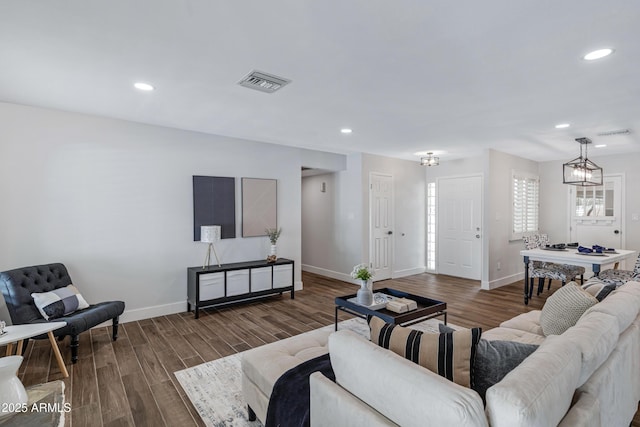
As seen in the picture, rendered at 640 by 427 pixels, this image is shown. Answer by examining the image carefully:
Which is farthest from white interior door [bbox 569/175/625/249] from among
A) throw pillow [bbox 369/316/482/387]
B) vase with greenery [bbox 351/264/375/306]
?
throw pillow [bbox 369/316/482/387]

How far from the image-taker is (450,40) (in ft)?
6.72

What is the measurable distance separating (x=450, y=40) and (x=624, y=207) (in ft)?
20.8

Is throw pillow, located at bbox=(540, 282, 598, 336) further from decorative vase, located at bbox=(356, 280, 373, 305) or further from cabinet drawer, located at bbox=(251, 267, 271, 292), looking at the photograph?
cabinet drawer, located at bbox=(251, 267, 271, 292)

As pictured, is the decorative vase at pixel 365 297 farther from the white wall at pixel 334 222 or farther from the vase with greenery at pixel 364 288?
the white wall at pixel 334 222

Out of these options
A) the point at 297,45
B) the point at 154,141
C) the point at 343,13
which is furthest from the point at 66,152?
the point at 343,13

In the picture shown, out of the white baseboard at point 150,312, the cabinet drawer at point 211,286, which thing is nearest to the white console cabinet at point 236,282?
the cabinet drawer at point 211,286

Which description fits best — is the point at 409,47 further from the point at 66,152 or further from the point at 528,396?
the point at 66,152

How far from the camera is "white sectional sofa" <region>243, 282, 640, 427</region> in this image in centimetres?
102

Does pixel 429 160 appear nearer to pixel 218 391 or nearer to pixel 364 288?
pixel 364 288

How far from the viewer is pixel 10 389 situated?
5.41 ft

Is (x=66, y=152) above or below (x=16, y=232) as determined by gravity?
above

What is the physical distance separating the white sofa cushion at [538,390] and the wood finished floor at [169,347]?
1.65m

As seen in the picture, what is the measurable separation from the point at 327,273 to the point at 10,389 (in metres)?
5.52

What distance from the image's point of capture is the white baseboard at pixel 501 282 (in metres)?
5.70
